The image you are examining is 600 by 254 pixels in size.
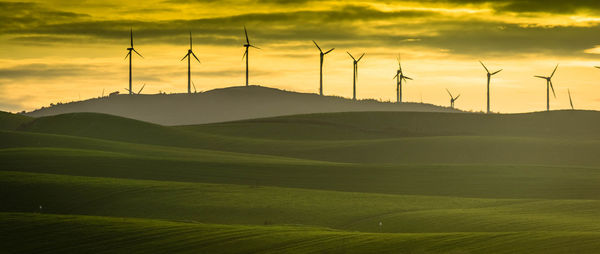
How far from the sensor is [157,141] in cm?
8681

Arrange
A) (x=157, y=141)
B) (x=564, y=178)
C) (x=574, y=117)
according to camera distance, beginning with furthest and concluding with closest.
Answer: (x=574, y=117), (x=157, y=141), (x=564, y=178)

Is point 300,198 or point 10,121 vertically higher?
point 10,121

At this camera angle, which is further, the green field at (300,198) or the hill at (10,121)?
the hill at (10,121)

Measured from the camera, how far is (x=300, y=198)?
39688 mm

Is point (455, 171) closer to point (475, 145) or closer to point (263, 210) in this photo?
point (263, 210)

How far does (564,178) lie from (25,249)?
3332 centimetres

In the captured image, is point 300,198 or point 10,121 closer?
point 300,198

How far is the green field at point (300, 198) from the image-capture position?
2594 centimetres

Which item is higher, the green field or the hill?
the hill

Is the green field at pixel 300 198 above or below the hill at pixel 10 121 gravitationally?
below

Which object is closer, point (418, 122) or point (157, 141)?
point (157, 141)

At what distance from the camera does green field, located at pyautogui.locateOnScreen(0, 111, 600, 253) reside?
85.1ft

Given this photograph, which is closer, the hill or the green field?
the green field

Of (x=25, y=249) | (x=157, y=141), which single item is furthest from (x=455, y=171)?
(x=157, y=141)
